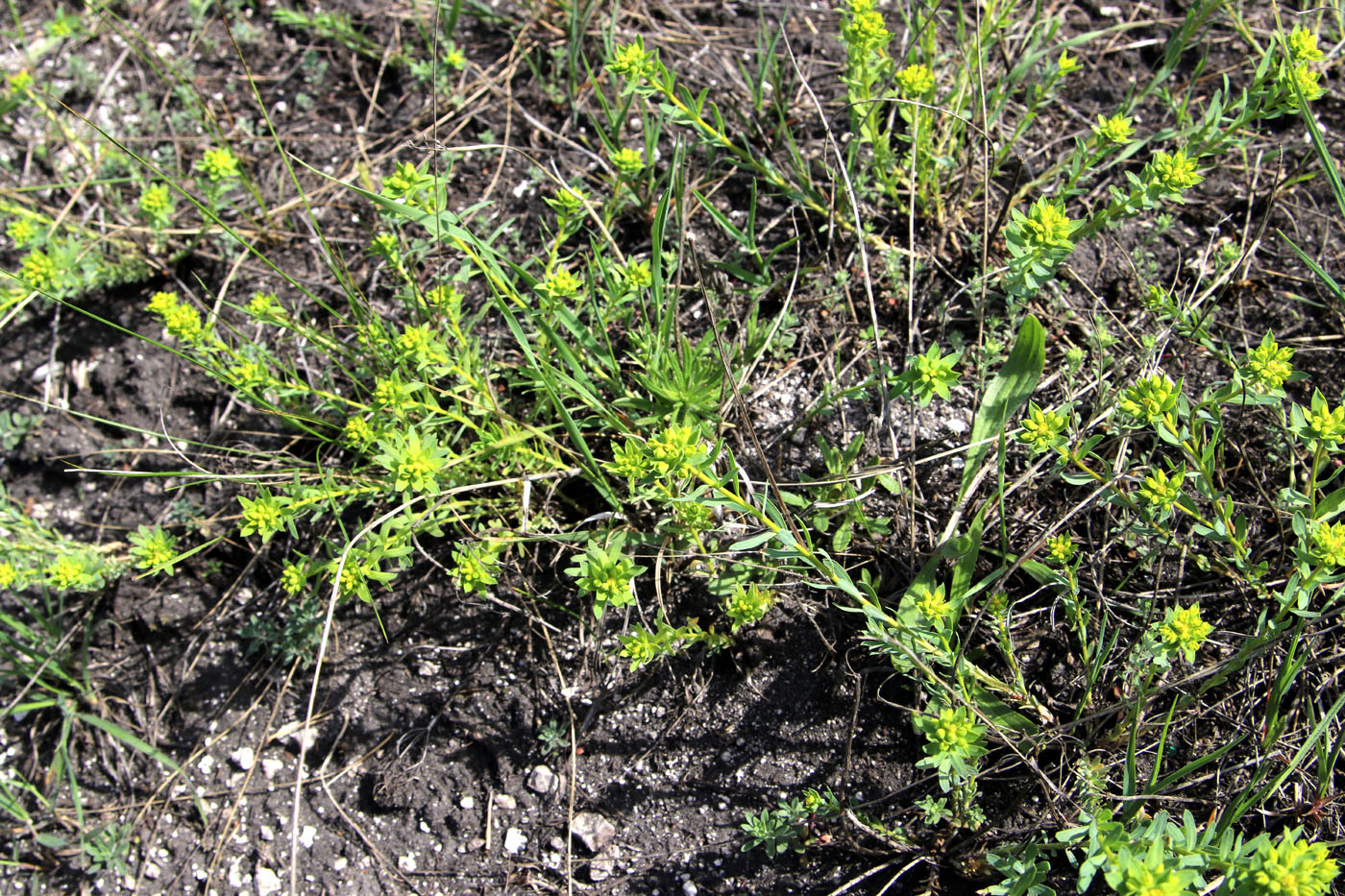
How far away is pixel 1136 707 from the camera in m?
1.92

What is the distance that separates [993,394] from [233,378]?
86.9 inches

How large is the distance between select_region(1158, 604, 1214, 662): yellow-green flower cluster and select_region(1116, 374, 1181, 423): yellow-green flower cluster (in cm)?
45

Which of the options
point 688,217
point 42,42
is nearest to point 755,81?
point 688,217

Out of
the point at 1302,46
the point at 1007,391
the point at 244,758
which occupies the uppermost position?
the point at 1302,46

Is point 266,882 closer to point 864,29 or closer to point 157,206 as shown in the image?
point 157,206

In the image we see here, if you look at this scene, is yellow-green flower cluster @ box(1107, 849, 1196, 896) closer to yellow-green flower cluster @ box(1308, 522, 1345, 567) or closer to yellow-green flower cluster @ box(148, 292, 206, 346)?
yellow-green flower cluster @ box(1308, 522, 1345, 567)

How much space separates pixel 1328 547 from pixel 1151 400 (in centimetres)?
46

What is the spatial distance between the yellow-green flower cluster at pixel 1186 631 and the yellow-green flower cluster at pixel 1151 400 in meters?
0.45

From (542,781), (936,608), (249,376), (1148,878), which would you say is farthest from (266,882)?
(1148,878)

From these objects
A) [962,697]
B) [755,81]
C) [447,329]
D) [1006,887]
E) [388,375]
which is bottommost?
[1006,887]

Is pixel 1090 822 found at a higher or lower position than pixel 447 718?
higher

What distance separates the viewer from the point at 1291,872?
1567 mm

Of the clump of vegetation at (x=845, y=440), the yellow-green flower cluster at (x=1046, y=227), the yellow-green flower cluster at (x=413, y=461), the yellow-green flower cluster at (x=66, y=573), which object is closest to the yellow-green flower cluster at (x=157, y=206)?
the clump of vegetation at (x=845, y=440)

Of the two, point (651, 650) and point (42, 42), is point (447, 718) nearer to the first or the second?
point (651, 650)
